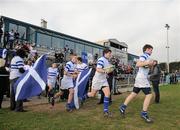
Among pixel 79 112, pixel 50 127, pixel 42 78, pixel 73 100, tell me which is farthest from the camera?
pixel 73 100

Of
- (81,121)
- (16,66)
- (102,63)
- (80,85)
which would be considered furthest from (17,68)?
(81,121)

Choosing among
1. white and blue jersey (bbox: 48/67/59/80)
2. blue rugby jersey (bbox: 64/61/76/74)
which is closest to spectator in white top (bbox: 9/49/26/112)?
blue rugby jersey (bbox: 64/61/76/74)

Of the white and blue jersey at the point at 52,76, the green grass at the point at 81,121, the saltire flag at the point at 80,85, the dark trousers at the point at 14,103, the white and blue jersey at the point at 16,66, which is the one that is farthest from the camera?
the white and blue jersey at the point at 52,76

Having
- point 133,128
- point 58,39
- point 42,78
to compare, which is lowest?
point 133,128

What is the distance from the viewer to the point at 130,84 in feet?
76.2

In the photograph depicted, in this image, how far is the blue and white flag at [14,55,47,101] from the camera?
9266 millimetres

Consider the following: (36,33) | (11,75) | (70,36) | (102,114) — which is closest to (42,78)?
(11,75)

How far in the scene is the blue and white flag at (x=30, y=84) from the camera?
927 centimetres

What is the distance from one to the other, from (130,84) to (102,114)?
13.9 m

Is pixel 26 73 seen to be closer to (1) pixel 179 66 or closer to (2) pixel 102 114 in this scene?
(2) pixel 102 114

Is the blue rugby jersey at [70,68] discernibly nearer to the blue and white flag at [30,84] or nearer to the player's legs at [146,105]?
the blue and white flag at [30,84]

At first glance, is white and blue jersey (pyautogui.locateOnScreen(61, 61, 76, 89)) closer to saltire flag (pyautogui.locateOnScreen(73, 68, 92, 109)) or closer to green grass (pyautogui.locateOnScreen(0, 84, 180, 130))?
saltire flag (pyautogui.locateOnScreen(73, 68, 92, 109))

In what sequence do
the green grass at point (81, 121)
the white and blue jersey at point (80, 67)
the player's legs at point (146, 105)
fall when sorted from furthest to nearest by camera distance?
1. the white and blue jersey at point (80, 67)
2. the player's legs at point (146, 105)
3. the green grass at point (81, 121)

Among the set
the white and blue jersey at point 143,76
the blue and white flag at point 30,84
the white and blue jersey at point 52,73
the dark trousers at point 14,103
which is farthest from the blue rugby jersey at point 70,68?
the white and blue jersey at point 52,73
